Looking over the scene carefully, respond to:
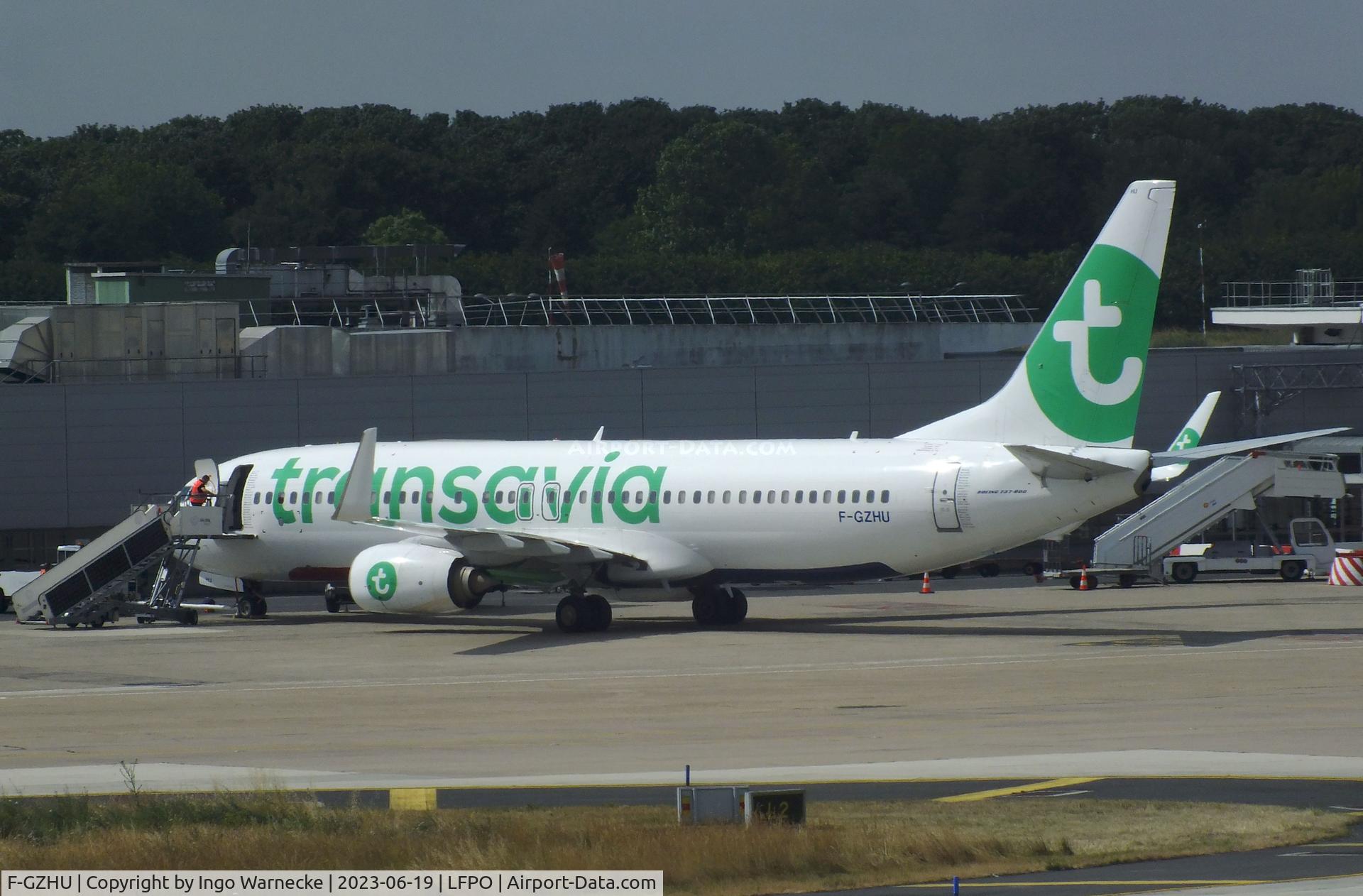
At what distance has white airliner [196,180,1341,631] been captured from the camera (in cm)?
3359

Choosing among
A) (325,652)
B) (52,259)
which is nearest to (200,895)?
(325,652)

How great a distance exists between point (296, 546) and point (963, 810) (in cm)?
2796

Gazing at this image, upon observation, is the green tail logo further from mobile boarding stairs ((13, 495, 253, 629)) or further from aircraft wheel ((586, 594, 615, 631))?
mobile boarding stairs ((13, 495, 253, 629))

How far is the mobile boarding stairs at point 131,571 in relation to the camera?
135 feet

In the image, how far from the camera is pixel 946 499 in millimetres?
34312

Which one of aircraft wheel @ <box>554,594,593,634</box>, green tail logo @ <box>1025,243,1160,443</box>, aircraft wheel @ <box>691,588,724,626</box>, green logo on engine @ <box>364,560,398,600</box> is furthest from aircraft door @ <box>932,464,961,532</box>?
green logo on engine @ <box>364,560,398,600</box>

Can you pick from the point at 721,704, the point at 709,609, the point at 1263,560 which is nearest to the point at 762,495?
the point at 709,609

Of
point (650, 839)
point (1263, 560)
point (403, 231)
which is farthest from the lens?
point (403, 231)

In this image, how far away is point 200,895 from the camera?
1250 cm

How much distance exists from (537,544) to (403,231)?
86799mm

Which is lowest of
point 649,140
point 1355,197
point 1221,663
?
point 1221,663

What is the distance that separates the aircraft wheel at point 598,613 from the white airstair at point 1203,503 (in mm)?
18608

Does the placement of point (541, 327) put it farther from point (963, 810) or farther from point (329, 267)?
point (963, 810)

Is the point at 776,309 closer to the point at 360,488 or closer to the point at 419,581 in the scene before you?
the point at 360,488
